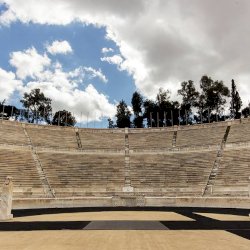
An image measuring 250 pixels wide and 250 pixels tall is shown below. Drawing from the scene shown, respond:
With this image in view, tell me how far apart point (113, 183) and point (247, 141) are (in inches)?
779

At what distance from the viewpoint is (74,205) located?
116ft

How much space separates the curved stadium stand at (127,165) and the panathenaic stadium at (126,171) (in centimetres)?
10

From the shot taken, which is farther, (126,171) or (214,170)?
(126,171)

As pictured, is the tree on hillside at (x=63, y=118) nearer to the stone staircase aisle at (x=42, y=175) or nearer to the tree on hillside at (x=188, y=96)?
the tree on hillside at (x=188, y=96)

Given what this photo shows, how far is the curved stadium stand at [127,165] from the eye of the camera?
3656cm

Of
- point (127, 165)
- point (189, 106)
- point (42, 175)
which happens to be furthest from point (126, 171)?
point (189, 106)

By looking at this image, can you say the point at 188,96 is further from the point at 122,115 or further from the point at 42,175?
the point at 42,175

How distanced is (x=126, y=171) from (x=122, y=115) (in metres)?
47.2

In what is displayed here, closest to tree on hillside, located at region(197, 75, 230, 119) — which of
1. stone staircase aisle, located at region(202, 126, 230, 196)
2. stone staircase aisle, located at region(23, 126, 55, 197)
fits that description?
stone staircase aisle, located at region(202, 126, 230, 196)

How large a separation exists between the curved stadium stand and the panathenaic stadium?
10 centimetres

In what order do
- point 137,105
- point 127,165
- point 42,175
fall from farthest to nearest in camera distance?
point 137,105 < point 127,165 < point 42,175

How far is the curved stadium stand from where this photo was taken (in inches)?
1439

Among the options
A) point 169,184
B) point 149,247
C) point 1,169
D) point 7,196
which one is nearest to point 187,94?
point 169,184

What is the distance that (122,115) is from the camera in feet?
309
